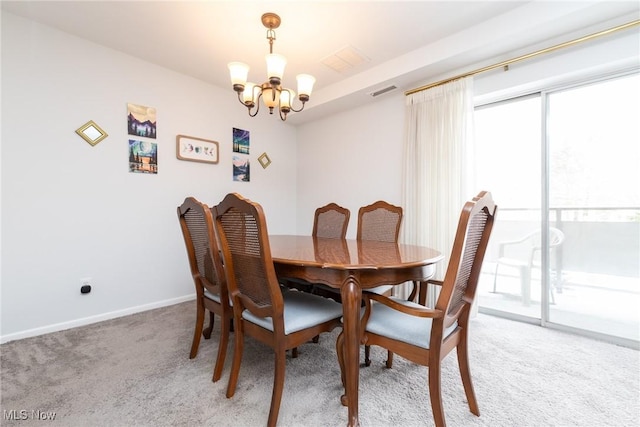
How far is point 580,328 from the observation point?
7.35 feet

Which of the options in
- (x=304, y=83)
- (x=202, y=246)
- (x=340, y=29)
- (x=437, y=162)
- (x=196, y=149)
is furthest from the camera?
(x=196, y=149)

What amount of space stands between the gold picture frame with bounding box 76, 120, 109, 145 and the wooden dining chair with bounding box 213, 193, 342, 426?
6.60ft

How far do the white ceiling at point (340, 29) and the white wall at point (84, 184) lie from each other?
11.3 inches

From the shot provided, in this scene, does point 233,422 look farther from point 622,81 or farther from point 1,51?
point 622,81

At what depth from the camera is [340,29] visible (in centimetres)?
229

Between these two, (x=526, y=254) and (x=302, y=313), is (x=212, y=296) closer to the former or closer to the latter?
(x=302, y=313)

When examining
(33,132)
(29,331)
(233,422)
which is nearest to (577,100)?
(233,422)

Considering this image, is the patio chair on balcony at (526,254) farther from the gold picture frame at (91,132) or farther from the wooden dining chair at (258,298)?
the gold picture frame at (91,132)

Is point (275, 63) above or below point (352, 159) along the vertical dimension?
above

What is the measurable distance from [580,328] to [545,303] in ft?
0.90

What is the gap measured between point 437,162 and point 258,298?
2183 mm

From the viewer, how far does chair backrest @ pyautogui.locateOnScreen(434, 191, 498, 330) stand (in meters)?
1.06

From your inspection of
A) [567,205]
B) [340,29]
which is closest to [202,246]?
[340,29]

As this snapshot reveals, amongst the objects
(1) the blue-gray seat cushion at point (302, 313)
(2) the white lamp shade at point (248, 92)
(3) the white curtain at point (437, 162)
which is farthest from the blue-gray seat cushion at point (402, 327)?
(2) the white lamp shade at point (248, 92)
